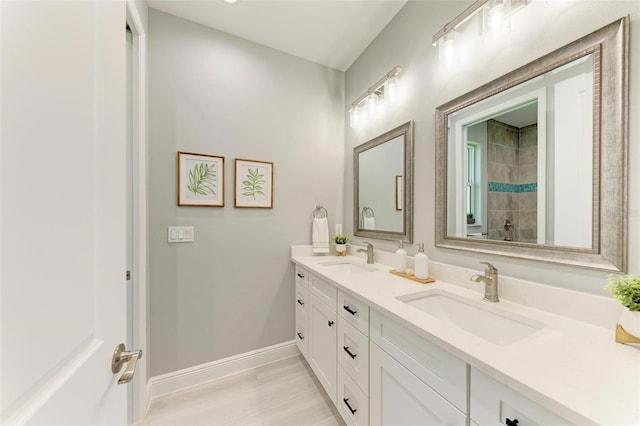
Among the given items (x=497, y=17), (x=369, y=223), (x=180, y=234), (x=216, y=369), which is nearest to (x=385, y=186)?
(x=369, y=223)

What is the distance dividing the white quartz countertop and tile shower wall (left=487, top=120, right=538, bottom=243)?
1.12 feet

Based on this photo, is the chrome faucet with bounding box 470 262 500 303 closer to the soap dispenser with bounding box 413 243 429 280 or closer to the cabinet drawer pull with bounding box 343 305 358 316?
the soap dispenser with bounding box 413 243 429 280

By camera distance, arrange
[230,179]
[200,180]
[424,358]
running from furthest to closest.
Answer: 1. [230,179]
2. [200,180]
3. [424,358]

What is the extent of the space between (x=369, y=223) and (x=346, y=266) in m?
0.42

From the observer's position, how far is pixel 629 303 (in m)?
0.69

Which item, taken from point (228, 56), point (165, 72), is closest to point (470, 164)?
point (228, 56)

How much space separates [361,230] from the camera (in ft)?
7.12

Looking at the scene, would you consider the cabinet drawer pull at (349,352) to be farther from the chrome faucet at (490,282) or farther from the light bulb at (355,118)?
the light bulb at (355,118)

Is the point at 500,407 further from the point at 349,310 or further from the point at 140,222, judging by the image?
the point at 140,222

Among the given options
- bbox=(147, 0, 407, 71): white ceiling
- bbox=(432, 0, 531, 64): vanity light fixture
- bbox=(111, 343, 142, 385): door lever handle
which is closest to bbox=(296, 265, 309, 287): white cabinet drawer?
bbox=(111, 343, 142, 385): door lever handle

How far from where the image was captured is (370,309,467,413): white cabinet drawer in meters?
0.73

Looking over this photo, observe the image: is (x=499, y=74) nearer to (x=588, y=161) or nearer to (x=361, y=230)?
(x=588, y=161)

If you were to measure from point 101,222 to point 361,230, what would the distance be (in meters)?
1.86

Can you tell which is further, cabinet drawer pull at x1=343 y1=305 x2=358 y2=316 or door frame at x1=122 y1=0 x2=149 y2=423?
door frame at x1=122 y1=0 x2=149 y2=423
